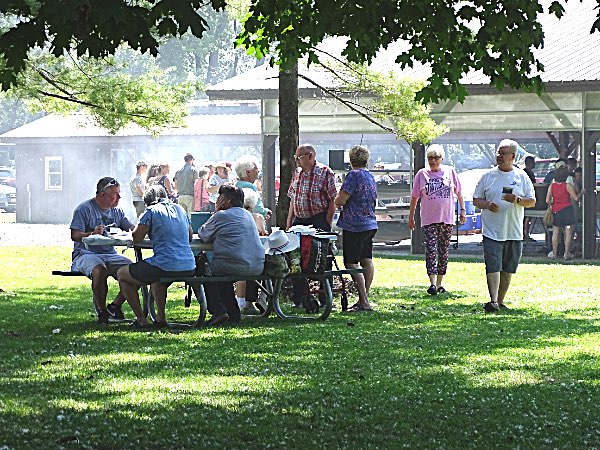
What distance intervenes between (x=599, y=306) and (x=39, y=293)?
690 cm

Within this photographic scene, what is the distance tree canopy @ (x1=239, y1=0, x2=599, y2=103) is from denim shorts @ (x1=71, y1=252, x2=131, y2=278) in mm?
2556

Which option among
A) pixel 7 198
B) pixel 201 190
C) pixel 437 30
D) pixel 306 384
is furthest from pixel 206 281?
pixel 7 198

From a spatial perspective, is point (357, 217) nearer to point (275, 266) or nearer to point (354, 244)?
point (354, 244)

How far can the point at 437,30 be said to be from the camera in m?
10.4

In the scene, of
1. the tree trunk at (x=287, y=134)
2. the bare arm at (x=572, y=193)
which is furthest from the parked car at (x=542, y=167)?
the tree trunk at (x=287, y=134)

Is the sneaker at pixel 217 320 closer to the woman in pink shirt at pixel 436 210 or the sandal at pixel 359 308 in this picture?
the sandal at pixel 359 308

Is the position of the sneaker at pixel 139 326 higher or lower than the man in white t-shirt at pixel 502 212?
lower

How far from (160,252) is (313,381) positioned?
11.1 feet

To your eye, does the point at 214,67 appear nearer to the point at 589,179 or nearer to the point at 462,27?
the point at 589,179

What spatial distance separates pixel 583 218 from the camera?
76.8 feet

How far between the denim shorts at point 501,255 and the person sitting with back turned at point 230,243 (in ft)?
8.78

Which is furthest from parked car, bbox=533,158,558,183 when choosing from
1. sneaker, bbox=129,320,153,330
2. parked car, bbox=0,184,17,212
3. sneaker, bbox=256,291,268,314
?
parked car, bbox=0,184,17,212

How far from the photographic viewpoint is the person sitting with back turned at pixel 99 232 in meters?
12.3

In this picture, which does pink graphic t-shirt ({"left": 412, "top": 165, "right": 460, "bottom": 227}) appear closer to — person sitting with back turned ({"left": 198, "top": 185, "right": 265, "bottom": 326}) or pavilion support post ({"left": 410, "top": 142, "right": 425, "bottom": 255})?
person sitting with back turned ({"left": 198, "top": 185, "right": 265, "bottom": 326})
